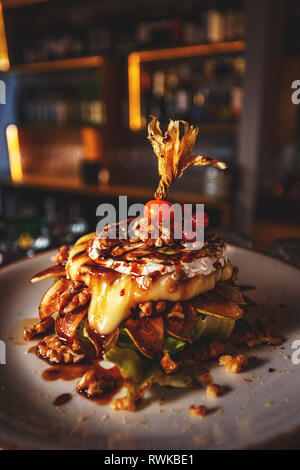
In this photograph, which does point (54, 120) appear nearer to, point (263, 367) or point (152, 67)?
point (152, 67)

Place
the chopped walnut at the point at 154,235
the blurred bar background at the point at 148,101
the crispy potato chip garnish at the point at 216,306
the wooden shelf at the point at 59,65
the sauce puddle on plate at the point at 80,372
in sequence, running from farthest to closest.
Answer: the wooden shelf at the point at 59,65
the blurred bar background at the point at 148,101
the chopped walnut at the point at 154,235
the crispy potato chip garnish at the point at 216,306
the sauce puddle on plate at the point at 80,372

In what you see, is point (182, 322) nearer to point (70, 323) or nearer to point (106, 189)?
point (70, 323)

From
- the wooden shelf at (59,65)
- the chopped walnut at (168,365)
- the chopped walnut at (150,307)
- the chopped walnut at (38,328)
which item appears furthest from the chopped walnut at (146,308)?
the wooden shelf at (59,65)

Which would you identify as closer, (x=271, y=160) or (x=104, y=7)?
(x=271, y=160)

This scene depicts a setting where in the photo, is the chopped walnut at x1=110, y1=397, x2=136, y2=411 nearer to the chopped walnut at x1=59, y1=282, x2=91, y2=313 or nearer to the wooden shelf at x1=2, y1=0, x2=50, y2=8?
the chopped walnut at x1=59, y1=282, x2=91, y2=313

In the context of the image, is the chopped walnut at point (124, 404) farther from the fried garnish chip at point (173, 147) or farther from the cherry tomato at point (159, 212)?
the fried garnish chip at point (173, 147)

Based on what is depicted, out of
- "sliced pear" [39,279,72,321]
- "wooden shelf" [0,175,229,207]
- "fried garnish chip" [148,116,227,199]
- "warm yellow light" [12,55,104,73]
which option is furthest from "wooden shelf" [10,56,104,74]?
"sliced pear" [39,279,72,321]

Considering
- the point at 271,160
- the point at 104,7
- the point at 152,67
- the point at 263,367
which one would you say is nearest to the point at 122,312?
the point at 263,367

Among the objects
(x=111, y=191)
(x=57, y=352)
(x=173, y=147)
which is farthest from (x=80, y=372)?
(x=111, y=191)
